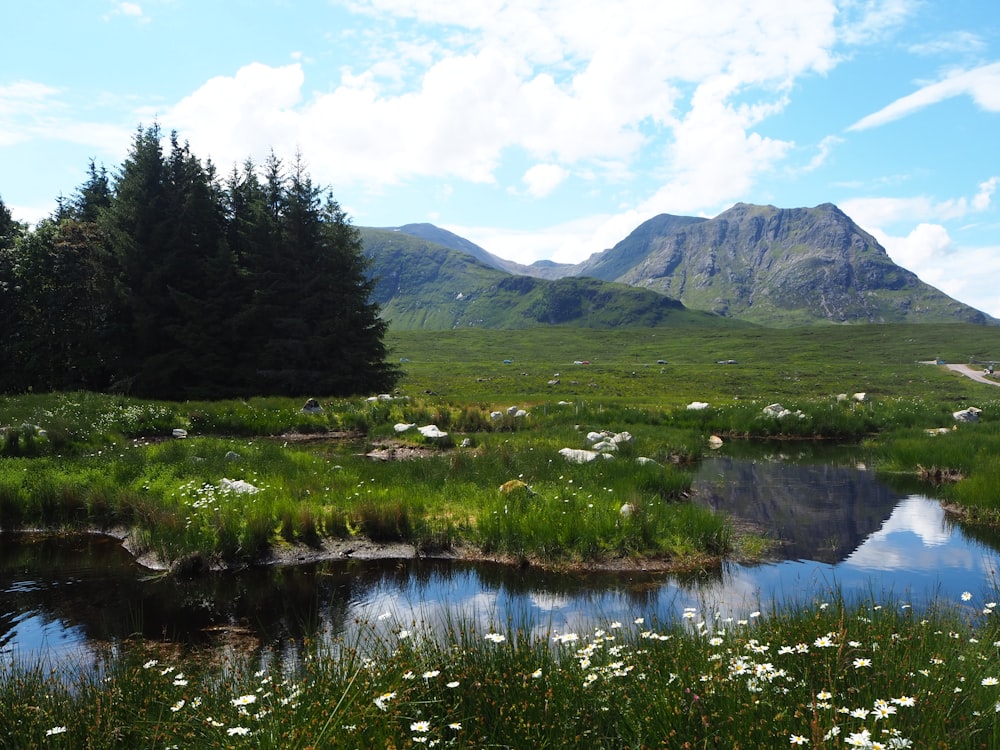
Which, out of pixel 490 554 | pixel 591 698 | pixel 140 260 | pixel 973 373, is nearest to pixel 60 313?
pixel 140 260

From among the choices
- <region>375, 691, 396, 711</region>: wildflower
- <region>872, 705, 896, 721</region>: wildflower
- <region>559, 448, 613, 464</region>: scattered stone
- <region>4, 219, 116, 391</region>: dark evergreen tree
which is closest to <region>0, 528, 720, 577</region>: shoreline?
<region>559, 448, 613, 464</region>: scattered stone

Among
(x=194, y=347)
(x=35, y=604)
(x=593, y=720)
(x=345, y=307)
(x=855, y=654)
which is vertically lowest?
(x=35, y=604)

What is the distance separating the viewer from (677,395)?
46.4 meters

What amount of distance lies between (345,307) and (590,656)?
3746 cm

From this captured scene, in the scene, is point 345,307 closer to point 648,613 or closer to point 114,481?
point 114,481

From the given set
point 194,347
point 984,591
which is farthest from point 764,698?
point 194,347

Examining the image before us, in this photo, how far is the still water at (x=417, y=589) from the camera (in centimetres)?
898

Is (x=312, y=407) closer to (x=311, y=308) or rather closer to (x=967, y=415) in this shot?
(x=311, y=308)

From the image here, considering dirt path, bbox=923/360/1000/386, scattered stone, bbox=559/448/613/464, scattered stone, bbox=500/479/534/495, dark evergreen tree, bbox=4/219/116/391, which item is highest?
dark evergreen tree, bbox=4/219/116/391

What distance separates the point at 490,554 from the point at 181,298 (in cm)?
3179

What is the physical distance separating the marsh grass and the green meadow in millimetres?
28

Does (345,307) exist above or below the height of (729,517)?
above

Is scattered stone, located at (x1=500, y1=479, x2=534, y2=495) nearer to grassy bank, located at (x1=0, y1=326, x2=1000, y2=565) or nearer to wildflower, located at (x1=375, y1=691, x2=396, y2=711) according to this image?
grassy bank, located at (x1=0, y1=326, x2=1000, y2=565)

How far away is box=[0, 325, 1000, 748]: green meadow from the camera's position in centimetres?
446
